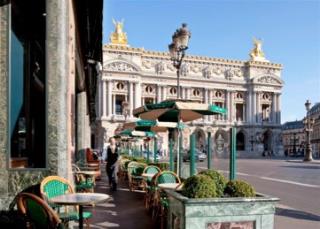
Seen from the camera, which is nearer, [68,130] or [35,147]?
[68,130]

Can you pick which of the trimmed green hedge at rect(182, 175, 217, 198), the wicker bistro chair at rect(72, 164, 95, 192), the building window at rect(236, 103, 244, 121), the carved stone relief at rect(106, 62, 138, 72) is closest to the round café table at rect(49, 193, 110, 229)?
the trimmed green hedge at rect(182, 175, 217, 198)

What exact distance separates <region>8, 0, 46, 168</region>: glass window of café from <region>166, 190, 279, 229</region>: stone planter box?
261 cm

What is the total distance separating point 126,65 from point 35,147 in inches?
2630

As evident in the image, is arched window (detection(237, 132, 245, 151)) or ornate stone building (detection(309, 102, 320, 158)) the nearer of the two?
arched window (detection(237, 132, 245, 151))

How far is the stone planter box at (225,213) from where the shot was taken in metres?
3.95

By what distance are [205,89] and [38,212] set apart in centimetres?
7951

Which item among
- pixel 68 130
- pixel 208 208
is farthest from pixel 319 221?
pixel 68 130

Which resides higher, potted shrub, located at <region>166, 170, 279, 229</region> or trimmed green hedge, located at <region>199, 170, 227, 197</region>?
trimmed green hedge, located at <region>199, 170, 227, 197</region>

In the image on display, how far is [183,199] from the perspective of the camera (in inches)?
157

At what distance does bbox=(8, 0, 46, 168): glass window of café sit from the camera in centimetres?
597

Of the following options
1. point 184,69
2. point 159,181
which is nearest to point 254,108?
point 184,69

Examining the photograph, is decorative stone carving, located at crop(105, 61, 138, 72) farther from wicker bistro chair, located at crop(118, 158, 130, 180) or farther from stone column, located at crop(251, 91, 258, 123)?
wicker bistro chair, located at crop(118, 158, 130, 180)

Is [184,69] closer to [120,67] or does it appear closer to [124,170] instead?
[120,67]

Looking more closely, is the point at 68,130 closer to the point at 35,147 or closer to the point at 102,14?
the point at 35,147
